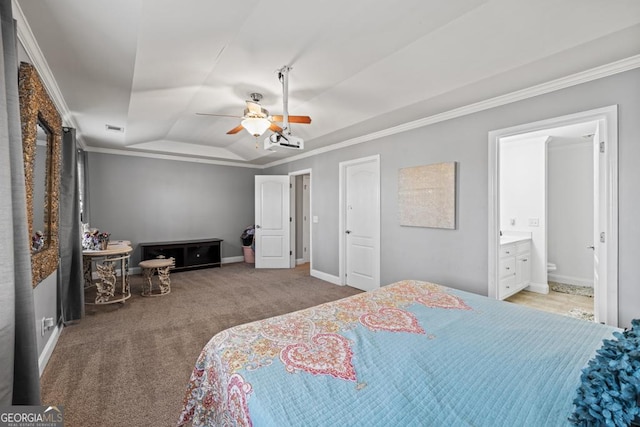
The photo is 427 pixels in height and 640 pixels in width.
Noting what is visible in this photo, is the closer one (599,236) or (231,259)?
(599,236)

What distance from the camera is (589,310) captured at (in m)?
3.48

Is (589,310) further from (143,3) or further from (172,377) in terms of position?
(143,3)

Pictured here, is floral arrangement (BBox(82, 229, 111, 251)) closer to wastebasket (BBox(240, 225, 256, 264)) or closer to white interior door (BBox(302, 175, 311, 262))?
wastebasket (BBox(240, 225, 256, 264))

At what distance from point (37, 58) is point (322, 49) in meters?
2.12

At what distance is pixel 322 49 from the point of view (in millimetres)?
2266

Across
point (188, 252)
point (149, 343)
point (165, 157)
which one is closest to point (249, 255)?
point (188, 252)

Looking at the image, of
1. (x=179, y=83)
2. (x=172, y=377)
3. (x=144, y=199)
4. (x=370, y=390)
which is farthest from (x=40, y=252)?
(x=144, y=199)

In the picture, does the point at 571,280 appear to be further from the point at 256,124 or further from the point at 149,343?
the point at 149,343

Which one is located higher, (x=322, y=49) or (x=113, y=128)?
(x=322, y=49)

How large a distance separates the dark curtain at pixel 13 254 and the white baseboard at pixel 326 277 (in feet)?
12.8

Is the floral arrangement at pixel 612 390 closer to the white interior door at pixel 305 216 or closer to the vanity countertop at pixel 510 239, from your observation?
the vanity countertop at pixel 510 239

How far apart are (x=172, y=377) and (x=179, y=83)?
2614 mm

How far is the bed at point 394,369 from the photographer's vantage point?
0.91 metres

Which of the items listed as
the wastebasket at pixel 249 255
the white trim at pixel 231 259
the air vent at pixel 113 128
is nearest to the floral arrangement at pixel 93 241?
the air vent at pixel 113 128
